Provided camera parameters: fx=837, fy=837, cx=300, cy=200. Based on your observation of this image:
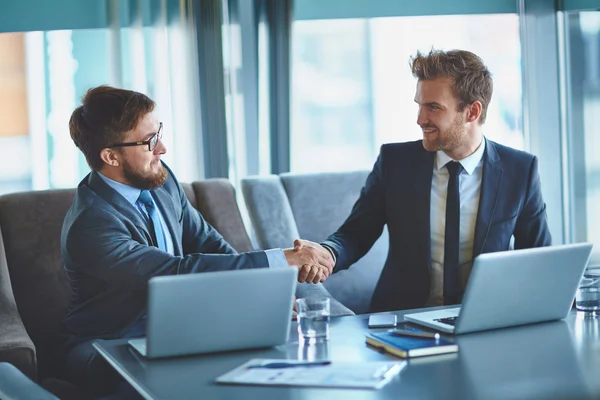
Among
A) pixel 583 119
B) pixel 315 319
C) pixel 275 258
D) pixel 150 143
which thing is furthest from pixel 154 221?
pixel 583 119

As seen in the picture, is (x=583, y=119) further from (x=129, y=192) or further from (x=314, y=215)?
(x=129, y=192)

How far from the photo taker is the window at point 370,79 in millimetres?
4707

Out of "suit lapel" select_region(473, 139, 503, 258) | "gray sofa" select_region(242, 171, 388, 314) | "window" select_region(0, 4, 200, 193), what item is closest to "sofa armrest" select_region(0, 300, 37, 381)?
"gray sofa" select_region(242, 171, 388, 314)

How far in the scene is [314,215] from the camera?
11.0ft

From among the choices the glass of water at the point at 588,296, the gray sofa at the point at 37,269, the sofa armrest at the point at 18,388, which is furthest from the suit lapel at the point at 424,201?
the sofa armrest at the point at 18,388

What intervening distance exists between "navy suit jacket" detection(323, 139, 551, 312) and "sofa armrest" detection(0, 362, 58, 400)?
1.30m

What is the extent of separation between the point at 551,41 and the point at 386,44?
957mm

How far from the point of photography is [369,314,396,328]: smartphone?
6.49 feet

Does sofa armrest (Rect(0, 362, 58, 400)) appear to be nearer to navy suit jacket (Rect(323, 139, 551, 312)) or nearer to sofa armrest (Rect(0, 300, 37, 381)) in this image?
sofa armrest (Rect(0, 300, 37, 381))

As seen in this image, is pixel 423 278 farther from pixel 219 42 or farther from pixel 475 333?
pixel 219 42

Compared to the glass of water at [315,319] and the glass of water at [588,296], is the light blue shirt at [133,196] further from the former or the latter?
the glass of water at [588,296]

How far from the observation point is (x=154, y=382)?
5.13ft

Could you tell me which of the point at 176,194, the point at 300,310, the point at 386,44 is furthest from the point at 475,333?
the point at 386,44

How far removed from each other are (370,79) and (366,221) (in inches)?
84.3
